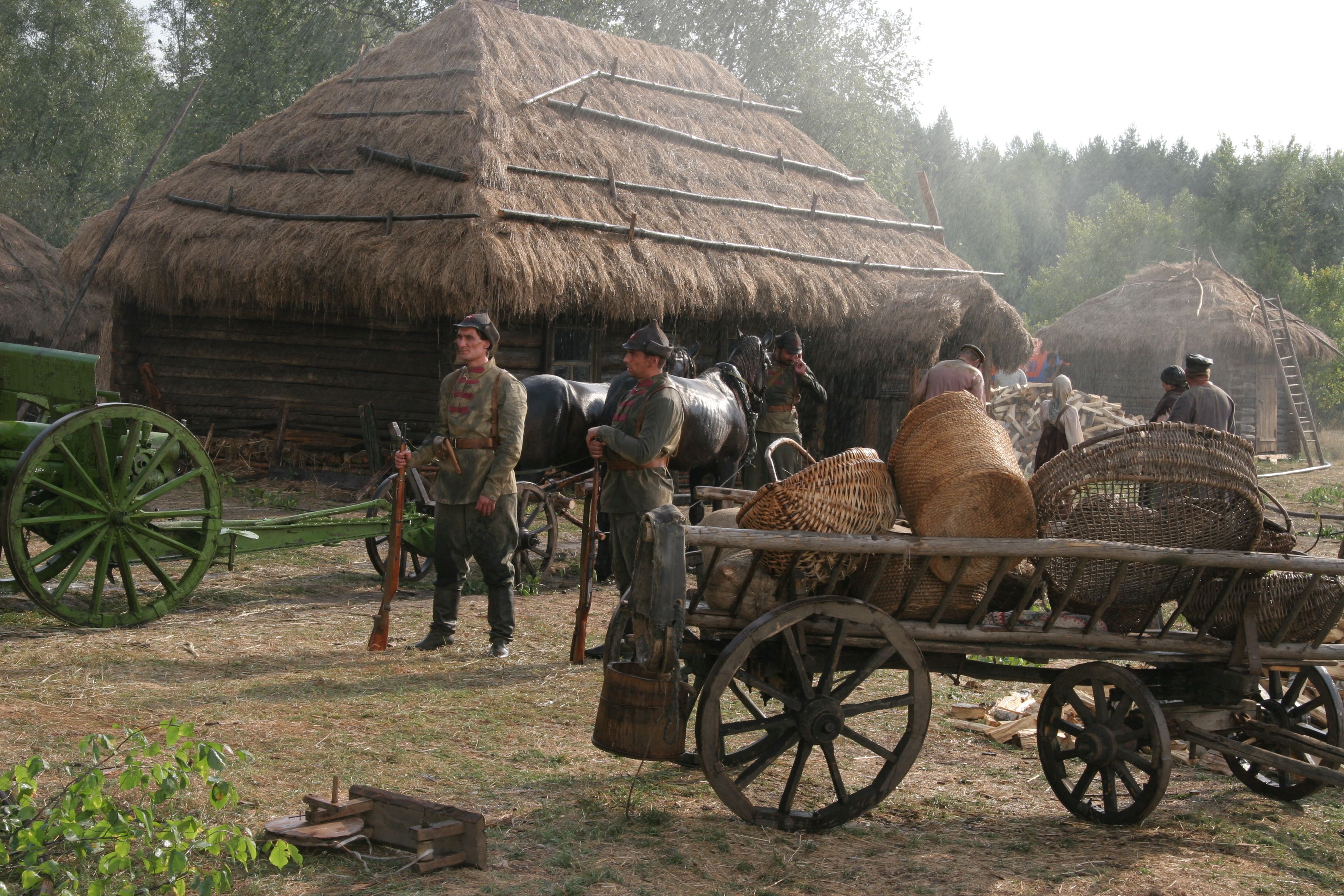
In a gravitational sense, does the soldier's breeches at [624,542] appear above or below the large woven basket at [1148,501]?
below

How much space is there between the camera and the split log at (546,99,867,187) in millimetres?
13453

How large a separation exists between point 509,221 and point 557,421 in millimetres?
3762

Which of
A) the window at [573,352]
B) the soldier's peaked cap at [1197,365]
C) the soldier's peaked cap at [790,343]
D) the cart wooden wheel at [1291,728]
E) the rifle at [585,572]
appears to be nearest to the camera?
the cart wooden wheel at [1291,728]

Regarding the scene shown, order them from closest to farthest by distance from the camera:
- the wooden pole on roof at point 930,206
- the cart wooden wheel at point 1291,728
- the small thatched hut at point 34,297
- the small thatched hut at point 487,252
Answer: the cart wooden wheel at point 1291,728, the small thatched hut at point 487,252, the wooden pole on roof at point 930,206, the small thatched hut at point 34,297

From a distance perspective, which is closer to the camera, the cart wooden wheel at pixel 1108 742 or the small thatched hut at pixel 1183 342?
the cart wooden wheel at pixel 1108 742

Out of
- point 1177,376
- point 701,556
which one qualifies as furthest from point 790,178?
point 701,556

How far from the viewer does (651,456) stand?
5508mm

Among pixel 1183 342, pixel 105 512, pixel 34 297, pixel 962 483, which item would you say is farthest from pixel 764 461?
pixel 1183 342

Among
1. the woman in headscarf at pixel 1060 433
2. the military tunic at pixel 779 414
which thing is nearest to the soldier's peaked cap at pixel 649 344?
the military tunic at pixel 779 414

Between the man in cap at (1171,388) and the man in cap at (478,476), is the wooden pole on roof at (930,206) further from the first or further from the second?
the man in cap at (478,476)

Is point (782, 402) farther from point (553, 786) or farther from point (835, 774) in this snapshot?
point (835, 774)

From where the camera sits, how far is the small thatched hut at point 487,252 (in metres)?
11.1

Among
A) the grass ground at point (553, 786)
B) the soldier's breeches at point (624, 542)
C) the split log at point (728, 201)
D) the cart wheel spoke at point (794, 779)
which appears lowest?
the grass ground at point (553, 786)

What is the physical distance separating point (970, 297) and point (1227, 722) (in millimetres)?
9333
